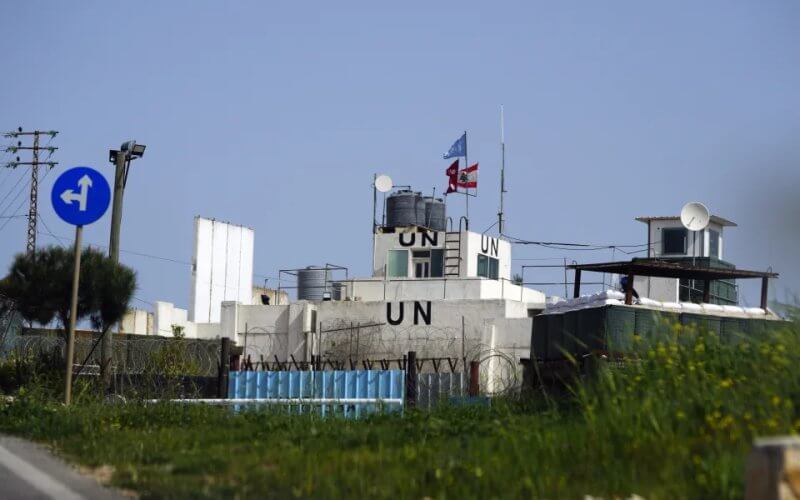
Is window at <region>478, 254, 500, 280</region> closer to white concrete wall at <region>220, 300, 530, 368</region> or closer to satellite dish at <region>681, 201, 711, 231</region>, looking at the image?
white concrete wall at <region>220, 300, 530, 368</region>

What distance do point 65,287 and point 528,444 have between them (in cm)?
2399

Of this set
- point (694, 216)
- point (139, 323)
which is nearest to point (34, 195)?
point (139, 323)

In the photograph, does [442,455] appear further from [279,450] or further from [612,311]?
[612,311]

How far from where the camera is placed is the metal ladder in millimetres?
51812

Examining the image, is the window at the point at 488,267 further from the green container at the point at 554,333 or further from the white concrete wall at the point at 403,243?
the green container at the point at 554,333

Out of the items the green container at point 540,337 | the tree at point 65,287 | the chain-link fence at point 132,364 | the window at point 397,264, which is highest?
the window at point 397,264

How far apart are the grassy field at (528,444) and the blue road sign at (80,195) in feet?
11.7

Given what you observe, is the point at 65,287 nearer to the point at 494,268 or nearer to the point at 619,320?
the point at 619,320

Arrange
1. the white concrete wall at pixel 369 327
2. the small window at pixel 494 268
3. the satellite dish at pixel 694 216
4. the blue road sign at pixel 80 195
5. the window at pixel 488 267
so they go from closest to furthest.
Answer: the blue road sign at pixel 80 195
the satellite dish at pixel 694 216
the white concrete wall at pixel 369 327
the window at pixel 488 267
the small window at pixel 494 268

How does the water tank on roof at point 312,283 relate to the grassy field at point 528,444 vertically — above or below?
above

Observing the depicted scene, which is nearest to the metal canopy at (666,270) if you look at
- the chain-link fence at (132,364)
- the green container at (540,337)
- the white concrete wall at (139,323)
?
the green container at (540,337)

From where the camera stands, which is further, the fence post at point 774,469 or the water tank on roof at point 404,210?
the water tank on roof at point 404,210

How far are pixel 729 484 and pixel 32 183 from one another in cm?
6651

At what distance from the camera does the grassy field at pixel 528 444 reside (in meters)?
7.87
